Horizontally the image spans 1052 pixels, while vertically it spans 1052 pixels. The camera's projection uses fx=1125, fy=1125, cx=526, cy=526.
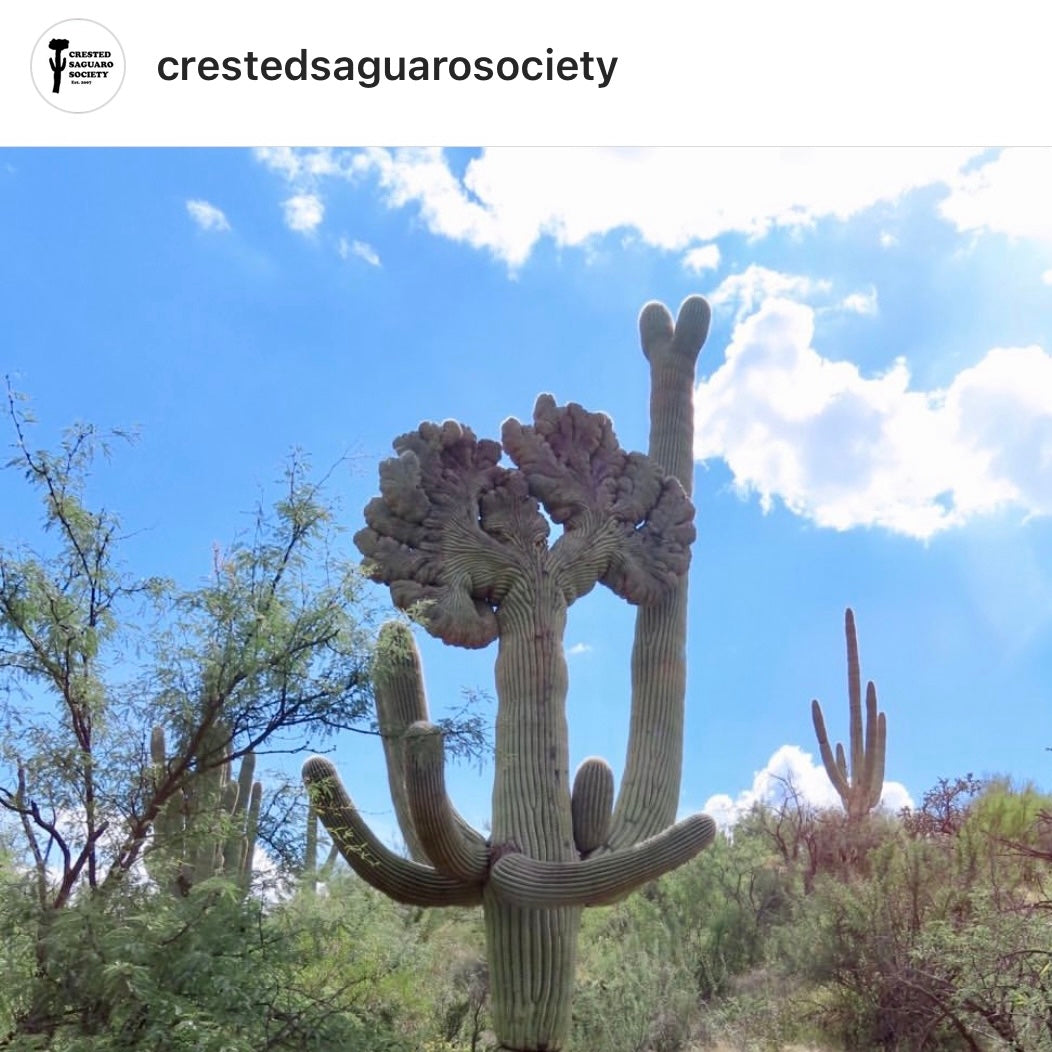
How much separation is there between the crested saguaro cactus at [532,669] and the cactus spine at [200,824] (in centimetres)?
44

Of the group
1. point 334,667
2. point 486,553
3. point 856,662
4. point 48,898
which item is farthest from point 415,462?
point 856,662

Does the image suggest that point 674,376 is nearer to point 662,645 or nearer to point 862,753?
point 662,645

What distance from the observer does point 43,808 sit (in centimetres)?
502

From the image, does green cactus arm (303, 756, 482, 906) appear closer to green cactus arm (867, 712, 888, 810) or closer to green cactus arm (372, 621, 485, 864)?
green cactus arm (372, 621, 485, 864)

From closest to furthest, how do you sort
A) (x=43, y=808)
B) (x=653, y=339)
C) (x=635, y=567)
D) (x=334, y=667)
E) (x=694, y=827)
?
(x=43, y=808) < (x=334, y=667) < (x=694, y=827) < (x=635, y=567) < (x=653, y=339)

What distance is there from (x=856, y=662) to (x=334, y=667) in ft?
40.0

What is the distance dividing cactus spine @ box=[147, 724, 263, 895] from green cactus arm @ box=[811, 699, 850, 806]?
12.2 m

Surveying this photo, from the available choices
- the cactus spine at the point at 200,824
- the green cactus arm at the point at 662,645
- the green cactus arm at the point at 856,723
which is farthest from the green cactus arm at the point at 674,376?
the green cactus arm at the point at 856,723

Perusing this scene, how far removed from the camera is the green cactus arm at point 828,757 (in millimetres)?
16125

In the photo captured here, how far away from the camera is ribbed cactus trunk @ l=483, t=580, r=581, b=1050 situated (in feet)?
20.8

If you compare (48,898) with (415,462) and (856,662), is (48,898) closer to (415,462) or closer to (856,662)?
(415,462)

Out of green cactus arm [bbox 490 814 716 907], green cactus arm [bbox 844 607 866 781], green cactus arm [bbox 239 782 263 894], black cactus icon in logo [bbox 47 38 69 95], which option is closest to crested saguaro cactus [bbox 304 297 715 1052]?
green cactus arm [bbox 490 814 716 907]

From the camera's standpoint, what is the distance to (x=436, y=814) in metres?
5.82

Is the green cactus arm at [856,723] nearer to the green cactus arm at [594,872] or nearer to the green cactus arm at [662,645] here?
the green cactus arm at [662,645]
